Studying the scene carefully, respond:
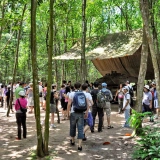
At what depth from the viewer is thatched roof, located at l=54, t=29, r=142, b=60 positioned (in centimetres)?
1307

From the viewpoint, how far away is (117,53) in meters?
13.1

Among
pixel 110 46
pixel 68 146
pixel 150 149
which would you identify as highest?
pixel 110 46

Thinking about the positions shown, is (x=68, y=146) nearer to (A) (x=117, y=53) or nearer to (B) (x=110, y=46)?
(A) (x=117, y=53)

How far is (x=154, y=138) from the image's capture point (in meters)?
5.20

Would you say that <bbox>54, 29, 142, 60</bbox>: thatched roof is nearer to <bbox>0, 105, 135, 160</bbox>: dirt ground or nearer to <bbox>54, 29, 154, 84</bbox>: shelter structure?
<bbox>54, 29, 154, 84</bbox>: shelter structure

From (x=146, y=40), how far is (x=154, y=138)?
9.74 feet

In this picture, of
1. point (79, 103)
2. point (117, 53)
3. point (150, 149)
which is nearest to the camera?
point (150, 149)

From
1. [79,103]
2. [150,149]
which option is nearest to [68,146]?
[79,103]

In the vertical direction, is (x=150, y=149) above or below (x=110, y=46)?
below

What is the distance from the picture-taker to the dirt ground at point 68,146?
5516 millimetres

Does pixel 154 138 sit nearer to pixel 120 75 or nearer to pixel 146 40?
pixel 146 40

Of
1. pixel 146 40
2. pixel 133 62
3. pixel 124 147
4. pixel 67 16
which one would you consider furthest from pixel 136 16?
pixel 124 147

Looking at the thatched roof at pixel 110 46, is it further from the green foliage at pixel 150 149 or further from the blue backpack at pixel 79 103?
the green foliage at pixel 150 149

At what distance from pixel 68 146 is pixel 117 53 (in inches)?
312
